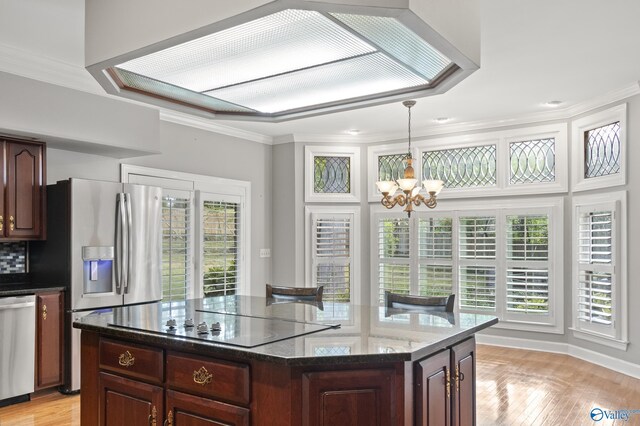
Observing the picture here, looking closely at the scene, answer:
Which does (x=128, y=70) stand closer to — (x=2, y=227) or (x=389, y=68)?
(x=389, y=68)

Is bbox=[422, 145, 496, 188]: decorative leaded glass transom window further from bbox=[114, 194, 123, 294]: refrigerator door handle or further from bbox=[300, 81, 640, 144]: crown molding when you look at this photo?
bbox=[114, 194, 123, 294]: refrigerator door handle

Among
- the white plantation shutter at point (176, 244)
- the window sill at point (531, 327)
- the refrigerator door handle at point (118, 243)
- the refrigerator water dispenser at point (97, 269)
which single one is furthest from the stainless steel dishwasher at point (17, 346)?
the window sill at point (531, 327)

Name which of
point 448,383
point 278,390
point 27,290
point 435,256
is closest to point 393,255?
point 435,256

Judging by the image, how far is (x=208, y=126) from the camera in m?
6.21

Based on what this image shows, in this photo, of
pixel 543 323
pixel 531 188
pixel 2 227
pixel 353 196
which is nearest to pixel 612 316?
pixel 543 323

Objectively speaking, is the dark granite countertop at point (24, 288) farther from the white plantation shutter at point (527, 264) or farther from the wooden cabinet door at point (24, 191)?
the white plantation shutter at point (527, 264)

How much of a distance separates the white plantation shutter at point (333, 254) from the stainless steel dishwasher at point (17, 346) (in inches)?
144

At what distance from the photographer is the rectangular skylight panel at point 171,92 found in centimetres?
243

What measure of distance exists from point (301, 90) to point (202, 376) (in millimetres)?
1389

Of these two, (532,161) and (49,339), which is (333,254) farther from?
(49,339)

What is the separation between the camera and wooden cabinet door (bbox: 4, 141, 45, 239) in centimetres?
413

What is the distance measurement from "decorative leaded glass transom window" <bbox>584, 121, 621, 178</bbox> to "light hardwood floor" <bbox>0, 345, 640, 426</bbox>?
78.4 inches

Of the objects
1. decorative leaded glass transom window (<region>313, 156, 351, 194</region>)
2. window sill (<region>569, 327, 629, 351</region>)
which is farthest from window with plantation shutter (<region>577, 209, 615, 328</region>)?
decorative leaded glass transom window (<region>313, 156, 351, 194</region>)

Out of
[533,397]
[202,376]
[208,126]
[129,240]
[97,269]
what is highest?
[208,126]
